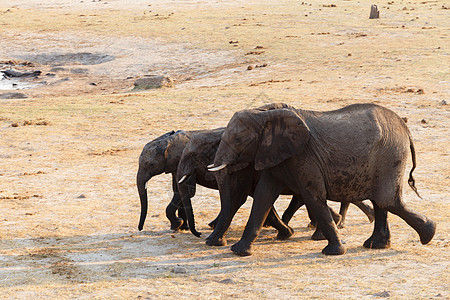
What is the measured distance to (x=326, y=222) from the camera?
826 cm

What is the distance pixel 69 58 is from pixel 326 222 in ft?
80.1

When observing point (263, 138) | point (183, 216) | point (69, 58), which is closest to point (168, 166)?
point (183, 216)

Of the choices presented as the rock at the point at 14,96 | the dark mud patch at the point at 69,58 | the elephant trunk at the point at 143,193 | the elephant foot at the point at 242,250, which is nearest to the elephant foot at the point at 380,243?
the elephant foot at the point at 242,250

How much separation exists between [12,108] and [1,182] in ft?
23.6

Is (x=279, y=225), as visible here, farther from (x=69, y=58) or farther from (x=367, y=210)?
(x=69, y=58)

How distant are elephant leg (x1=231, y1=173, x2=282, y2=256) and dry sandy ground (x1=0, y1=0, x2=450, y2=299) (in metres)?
0.15

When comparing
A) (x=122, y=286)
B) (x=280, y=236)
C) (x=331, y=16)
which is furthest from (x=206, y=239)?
(x=331, y=16)

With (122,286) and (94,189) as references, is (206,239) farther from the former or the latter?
(94,189)

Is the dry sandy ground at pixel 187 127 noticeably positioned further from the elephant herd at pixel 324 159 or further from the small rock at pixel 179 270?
the elephant herd at pixel 324 159

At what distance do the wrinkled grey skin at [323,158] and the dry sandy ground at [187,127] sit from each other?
552 millimetres

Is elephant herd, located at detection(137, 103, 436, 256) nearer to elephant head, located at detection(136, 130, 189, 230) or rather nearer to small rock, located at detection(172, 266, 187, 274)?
small rock, located at detection(172, 266, 187, 274)

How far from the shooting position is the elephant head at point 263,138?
26.2 ft

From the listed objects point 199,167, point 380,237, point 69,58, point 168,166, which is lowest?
point 69,58

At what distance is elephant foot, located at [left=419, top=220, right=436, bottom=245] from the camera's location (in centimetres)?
830
